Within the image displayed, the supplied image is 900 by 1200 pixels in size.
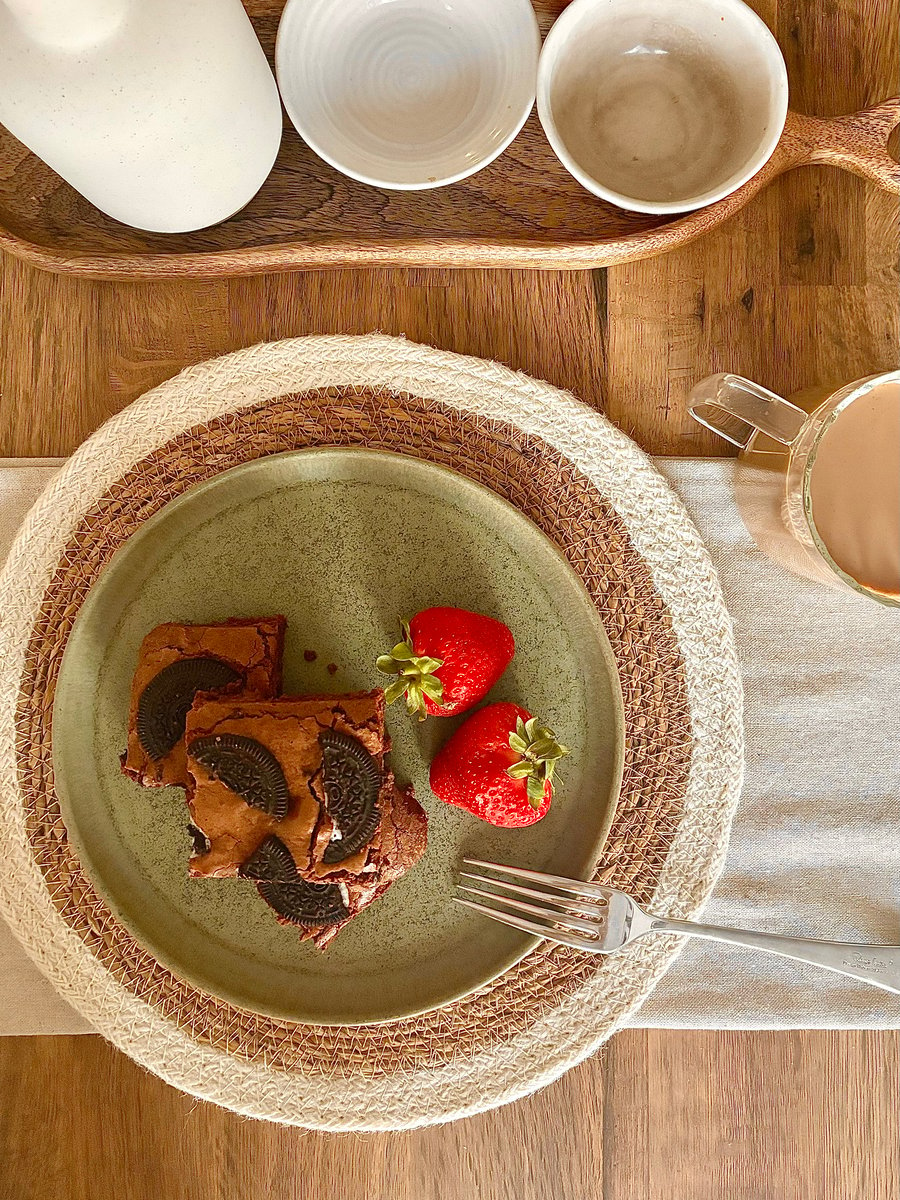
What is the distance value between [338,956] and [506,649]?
1.38 feet

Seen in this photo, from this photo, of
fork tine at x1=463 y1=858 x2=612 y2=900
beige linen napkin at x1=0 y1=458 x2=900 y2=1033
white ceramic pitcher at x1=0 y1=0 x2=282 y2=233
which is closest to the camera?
white ceramic pitcher at x1=0 y1=0 x2=282 y2=233

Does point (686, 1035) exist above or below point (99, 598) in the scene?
below

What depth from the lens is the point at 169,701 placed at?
38.5 inches

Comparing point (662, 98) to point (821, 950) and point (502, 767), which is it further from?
point (821, 950)

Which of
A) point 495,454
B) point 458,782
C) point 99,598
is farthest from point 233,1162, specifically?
point 495,454

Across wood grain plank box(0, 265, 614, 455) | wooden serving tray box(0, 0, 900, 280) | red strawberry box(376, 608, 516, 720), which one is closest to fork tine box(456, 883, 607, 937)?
red strawberry box(376, 608, 516, 720)

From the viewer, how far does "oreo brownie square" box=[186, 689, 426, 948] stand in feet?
3.02

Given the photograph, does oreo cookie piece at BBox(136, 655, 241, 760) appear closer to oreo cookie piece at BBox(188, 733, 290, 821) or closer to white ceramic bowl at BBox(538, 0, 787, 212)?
oreo cookie piece at BBox(188, 733, 290, 821)

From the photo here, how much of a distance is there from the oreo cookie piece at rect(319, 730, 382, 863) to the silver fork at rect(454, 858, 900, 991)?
7.6 inches

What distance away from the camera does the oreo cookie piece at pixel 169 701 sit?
3.21 ft

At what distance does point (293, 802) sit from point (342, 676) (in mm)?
198

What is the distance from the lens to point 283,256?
1071mm

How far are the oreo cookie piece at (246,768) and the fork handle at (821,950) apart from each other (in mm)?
454

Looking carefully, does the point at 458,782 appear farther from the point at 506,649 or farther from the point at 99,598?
the point at 99,598
